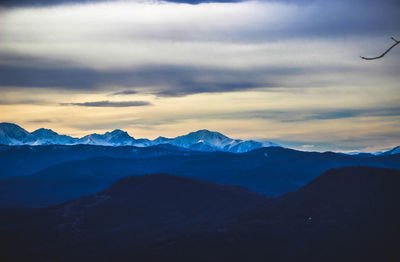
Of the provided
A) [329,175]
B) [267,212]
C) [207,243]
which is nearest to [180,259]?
[207,243]

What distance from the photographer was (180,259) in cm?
12544

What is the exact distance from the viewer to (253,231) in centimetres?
14338

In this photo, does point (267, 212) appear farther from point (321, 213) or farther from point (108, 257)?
point (108, 257)

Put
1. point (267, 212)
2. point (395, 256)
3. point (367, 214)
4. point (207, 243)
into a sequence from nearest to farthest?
point (395, 256), point (207, 243), point (367, 214), point (267, 212)

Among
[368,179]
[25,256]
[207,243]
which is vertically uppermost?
[368,179]

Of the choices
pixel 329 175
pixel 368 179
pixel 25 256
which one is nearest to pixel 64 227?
pixel 25 256

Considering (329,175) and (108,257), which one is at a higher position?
(329,175)

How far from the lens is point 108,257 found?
448 ft

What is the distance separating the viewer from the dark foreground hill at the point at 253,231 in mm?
129000

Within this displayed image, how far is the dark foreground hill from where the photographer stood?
129m

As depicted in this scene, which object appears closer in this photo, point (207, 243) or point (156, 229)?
point (207, 243)

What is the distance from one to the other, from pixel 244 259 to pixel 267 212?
41597mm

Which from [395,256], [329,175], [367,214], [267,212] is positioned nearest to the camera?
[395,256]

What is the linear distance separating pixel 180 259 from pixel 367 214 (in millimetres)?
63343
